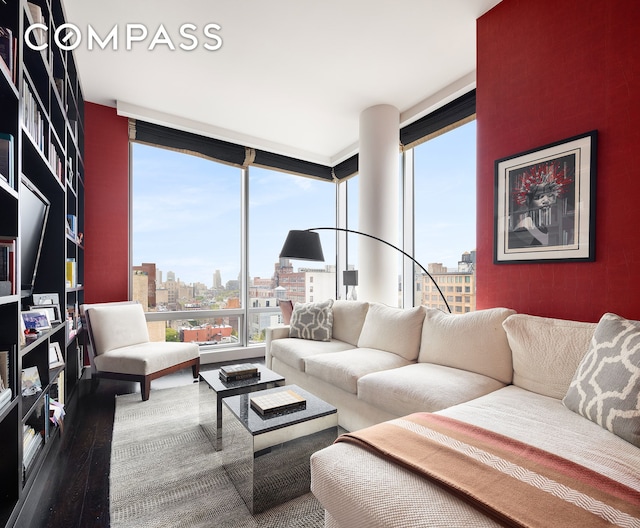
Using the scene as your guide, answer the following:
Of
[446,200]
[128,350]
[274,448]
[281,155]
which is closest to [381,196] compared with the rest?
[446,200]

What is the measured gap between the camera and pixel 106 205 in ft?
12.4

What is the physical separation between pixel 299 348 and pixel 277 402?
128 cm

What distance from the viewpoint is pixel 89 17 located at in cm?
256

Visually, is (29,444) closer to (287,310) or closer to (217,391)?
(217,391)

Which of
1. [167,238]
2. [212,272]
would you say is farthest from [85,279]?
[212,272]

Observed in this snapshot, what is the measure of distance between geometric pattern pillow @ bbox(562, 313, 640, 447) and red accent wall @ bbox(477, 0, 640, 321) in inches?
18.9

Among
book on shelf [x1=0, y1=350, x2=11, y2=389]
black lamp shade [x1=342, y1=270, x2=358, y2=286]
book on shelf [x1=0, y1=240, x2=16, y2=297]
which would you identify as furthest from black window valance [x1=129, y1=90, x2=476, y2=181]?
book on shelf [x1=0, y1=350, x2=11, y2=389]

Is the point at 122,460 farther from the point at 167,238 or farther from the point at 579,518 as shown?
the point at 167,238

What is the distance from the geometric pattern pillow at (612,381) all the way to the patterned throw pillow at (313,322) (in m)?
2.13

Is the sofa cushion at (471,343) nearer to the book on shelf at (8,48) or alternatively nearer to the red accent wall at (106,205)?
the book on shelf at (8,48)

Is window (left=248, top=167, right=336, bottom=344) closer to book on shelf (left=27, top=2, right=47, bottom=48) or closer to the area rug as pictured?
the area rug

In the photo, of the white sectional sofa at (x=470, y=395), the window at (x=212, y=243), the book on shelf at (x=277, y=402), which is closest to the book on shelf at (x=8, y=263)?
the book on shelf at (x=277, y=402)

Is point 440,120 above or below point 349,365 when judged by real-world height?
above

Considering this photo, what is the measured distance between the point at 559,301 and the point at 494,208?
76cm
